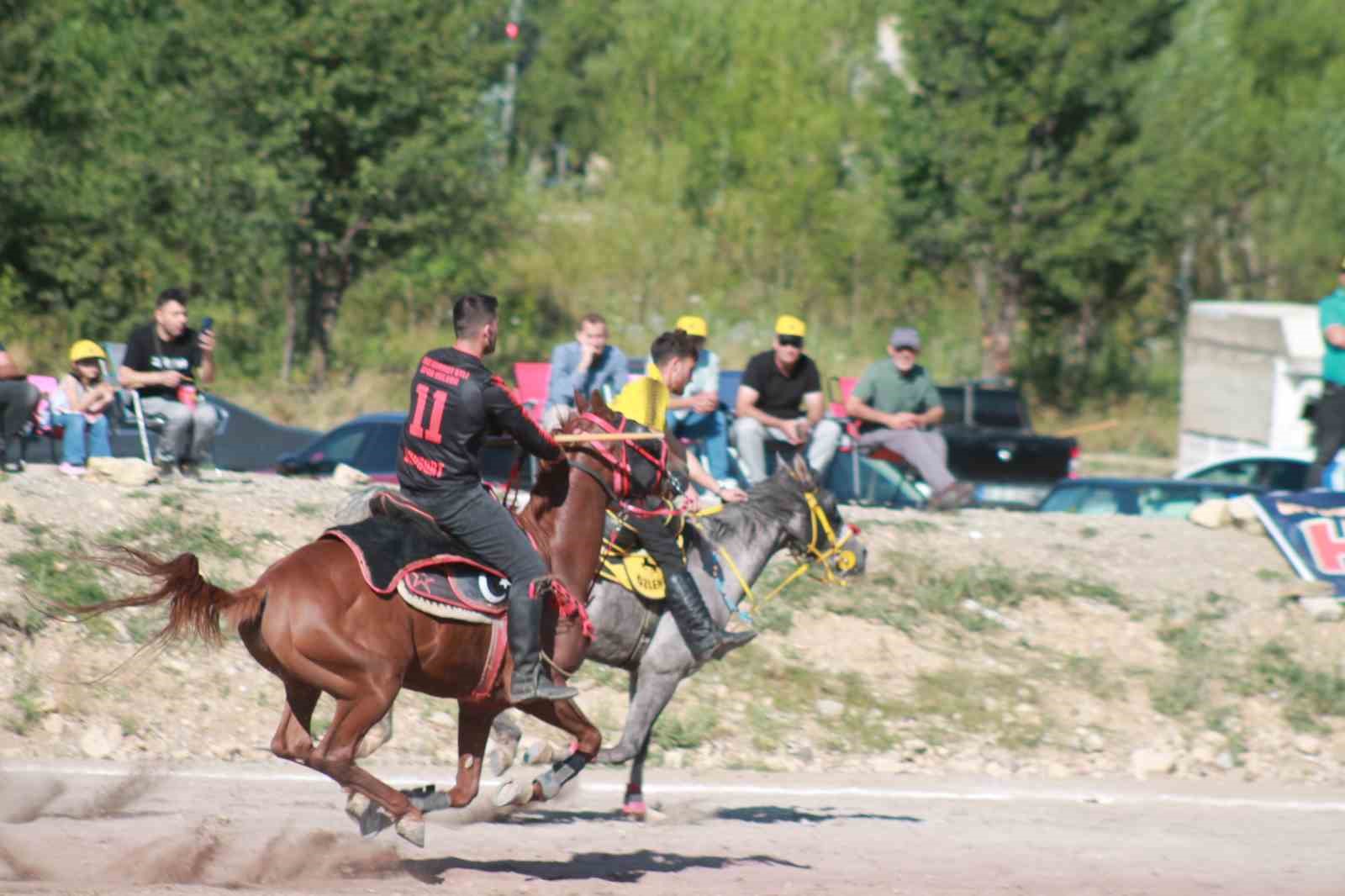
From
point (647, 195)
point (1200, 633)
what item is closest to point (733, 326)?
point (647, 195)

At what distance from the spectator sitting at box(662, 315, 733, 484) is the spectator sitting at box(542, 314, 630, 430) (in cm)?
68

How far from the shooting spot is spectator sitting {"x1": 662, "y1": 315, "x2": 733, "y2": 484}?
16.9 metres

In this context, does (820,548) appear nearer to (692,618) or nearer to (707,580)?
(707,580)

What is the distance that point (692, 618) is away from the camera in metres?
11.1

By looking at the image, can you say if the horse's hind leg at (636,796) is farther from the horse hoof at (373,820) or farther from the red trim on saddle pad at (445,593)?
the horse hoof at (373,820)

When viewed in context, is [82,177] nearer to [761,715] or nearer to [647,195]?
[647,195]

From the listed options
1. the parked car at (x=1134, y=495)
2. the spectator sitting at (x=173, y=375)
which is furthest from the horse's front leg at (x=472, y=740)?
the parked car at (x=1134, y=495)

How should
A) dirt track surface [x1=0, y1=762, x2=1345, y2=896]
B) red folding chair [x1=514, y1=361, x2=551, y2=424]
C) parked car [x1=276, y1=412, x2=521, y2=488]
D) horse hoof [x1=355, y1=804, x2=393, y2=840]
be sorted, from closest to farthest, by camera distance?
horse hoof [x1=355, y1=804, x2=393, y2=840] → dirt track surface [x1=0, y1=762, x2=1345, y2=896] → red folding chair [x1=514, y1=361, x2=551, y2=424] → parked car [x1=276, y1=412, x2=521, y2=488]

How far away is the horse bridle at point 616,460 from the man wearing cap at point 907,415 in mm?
7578

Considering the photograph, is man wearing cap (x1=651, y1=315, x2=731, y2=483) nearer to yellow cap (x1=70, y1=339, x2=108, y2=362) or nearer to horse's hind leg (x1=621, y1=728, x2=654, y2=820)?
yellow cap (x1=70, y1=339, x2=108, y2=362)

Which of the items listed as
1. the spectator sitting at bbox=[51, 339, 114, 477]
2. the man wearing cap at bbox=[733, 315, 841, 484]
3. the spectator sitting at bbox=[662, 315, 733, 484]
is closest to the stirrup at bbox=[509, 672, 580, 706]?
the man wearing cap at bbox=[733, 315, 841, 484]

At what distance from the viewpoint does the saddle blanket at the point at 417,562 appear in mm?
8930

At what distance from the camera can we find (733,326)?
42625mm

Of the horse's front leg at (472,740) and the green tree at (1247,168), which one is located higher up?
the green tree at (1247,168)
